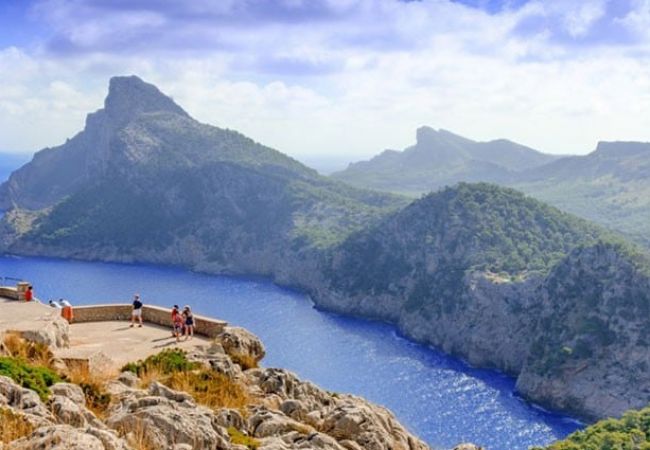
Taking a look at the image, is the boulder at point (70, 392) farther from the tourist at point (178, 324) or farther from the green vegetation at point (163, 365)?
the tourist at point (178, 324)

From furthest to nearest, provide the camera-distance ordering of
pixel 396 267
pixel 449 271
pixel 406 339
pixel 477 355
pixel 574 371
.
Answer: pixel 396 267 → pixel 449 271 → pixel 406 339 → pixel 477 355 → pixel 574 371

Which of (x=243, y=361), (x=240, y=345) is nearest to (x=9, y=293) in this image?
(x=240, y=345)

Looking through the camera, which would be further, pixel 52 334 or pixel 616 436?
pixel 616 436

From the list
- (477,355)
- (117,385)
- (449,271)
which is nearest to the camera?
(117,385)

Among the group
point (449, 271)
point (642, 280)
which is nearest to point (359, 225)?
point (449, 271)

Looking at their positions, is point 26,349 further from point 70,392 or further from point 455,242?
point 455,242

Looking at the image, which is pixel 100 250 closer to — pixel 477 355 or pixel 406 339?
pixel 406 339

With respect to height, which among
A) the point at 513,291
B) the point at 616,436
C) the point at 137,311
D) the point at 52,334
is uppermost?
the point at 137,311
